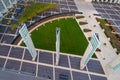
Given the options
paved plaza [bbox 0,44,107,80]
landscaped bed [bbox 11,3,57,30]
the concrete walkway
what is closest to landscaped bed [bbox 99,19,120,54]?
the concrete walkway

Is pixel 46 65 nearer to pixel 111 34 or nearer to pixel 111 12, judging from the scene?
pixel 111 34

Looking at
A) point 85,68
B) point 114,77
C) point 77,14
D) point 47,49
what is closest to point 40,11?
point 77,14

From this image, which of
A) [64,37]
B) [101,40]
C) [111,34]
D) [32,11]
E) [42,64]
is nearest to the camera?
[42,64]

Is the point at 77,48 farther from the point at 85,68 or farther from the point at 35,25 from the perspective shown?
the point at 35,25

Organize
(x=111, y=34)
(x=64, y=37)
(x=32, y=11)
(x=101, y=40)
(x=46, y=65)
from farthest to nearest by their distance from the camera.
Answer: (x=32, y=11), (x=111, y=34), (x=101, y=40), (x=64, y=37), (x=46, y=65)

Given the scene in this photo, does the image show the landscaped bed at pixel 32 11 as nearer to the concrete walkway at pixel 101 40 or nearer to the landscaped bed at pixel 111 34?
the concrete walkway at pixel 101 40

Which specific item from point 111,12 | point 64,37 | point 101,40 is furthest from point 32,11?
point 111,12

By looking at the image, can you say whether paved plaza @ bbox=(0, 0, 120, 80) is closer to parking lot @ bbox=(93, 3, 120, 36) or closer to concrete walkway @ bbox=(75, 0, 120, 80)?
concrete walkway @ bbox=(75, 0, 120, 80)
